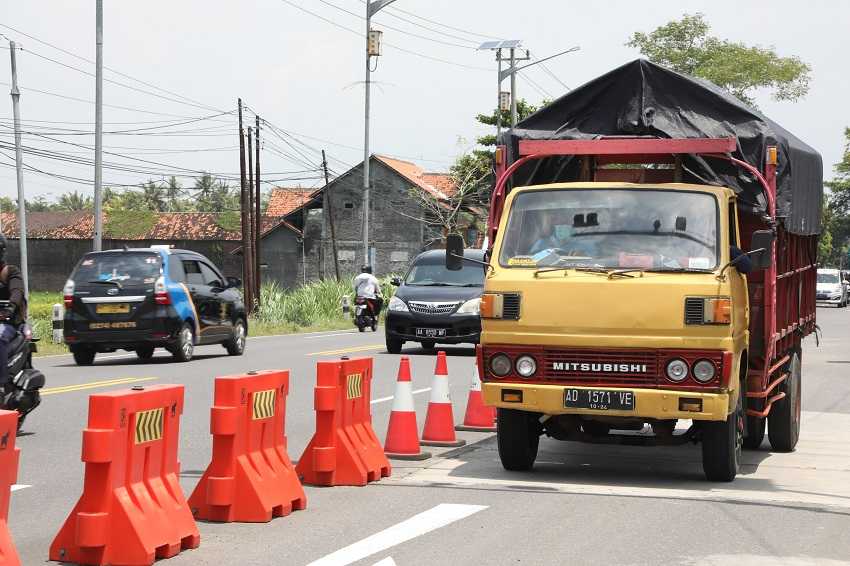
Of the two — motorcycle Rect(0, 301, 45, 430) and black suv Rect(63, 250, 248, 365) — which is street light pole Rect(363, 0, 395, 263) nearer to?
black suv Rect(63, 250, 248, 365)

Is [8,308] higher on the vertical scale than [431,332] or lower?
higher

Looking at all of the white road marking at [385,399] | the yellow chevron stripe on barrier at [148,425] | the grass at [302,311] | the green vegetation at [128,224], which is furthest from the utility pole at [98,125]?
the green vegetation at [128,224]

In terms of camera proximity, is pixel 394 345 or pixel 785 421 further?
pixel 394 345

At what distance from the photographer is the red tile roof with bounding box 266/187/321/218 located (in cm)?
9331

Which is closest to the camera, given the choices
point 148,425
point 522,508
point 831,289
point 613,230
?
point 148,425

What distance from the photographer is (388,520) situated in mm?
8727

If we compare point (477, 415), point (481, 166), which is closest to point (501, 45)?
point (481, 166)

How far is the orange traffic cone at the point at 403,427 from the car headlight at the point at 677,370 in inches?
95.8

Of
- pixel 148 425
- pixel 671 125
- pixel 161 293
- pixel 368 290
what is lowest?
pixel 368 290

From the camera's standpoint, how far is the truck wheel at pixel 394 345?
25438 mm

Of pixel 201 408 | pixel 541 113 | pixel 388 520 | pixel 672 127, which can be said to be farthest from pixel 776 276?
pixel 201 408

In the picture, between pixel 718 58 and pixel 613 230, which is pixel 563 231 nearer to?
pixel 613 230

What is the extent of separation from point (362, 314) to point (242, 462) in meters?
27.6

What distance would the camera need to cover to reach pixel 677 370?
1013 centimetres
